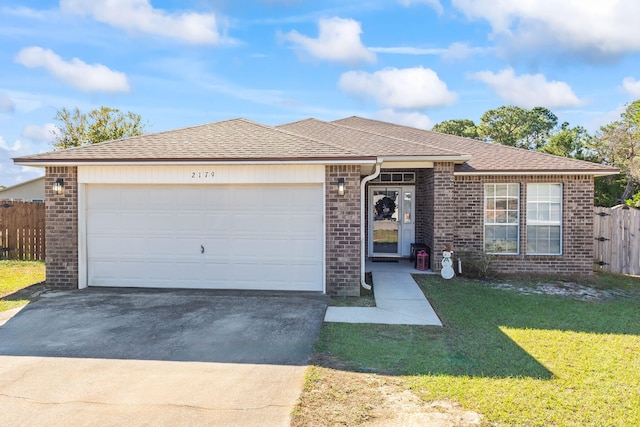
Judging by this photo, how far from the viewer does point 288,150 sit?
8.45m

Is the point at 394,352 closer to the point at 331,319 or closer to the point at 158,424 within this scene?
the point at 331,319

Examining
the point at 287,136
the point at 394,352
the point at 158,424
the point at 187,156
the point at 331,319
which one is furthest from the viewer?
the point at 287,136

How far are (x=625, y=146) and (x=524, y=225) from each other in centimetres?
1892

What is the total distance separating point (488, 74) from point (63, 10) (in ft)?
79.4

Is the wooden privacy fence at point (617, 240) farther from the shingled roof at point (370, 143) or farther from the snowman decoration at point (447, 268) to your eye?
the snowman decoration at point (447, 268)

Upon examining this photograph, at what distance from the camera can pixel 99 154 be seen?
28.3 feet

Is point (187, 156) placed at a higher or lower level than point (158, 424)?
higher

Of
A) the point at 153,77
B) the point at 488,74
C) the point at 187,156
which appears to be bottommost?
the point at 187,156

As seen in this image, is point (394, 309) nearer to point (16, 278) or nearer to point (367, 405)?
point (367, 405)

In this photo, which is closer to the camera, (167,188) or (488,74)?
(167,188)

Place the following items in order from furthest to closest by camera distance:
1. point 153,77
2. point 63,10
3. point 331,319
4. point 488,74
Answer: point 488,74 → point 153,77 → point 63,10 → point 331,319

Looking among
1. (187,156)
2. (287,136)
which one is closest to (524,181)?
(287,136)

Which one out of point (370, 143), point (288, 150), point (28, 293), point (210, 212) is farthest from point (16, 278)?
point (370, 143)

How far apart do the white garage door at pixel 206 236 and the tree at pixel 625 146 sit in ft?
72.3
